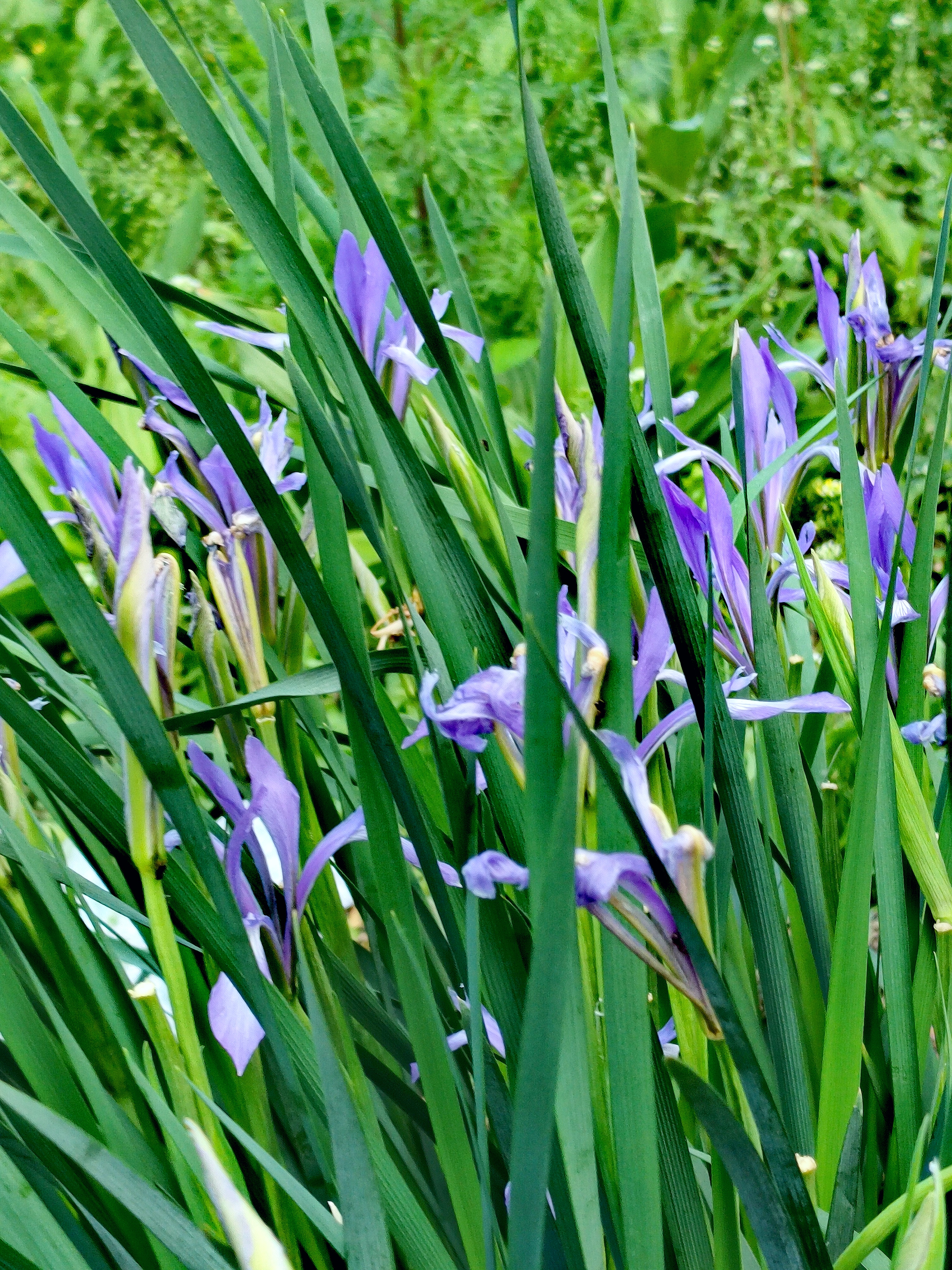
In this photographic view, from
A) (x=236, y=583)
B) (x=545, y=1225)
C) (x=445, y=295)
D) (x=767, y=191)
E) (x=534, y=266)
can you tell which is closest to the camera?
(x=545, y=1225)

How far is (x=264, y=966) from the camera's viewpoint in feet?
1.31

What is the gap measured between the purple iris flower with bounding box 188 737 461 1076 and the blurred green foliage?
2.83ft

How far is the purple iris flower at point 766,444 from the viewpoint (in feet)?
1.56

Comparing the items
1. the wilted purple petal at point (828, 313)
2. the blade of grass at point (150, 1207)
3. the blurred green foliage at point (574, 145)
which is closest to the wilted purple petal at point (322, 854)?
the blade of grass at point (150, 1207)

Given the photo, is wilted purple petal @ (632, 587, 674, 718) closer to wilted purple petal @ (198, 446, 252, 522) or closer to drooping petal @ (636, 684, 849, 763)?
drooping petal @ (636, 684, 849, 763)

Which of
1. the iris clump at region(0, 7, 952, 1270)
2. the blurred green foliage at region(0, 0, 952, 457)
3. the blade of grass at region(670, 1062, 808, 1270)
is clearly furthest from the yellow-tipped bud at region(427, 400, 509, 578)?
the blurred green foliage at region(0, 0, 952, 457)

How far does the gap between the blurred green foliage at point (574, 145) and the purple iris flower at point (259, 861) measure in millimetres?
863

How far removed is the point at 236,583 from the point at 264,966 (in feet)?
0.50

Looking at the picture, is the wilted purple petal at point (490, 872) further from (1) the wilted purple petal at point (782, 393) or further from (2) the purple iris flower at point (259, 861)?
(1) the wilted purple petal at point (782, 393)

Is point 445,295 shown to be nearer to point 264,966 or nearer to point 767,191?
point 264,966

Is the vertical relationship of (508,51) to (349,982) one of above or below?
above

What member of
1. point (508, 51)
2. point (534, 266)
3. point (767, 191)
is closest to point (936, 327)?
point (534, 266)

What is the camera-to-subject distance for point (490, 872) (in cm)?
29

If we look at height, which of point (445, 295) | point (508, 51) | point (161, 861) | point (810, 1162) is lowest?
point (810, 1162)
